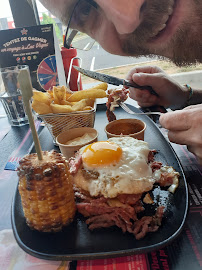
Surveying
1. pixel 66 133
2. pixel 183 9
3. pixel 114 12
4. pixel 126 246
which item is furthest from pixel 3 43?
pixel 126 246

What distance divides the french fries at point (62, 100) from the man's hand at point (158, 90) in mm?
494

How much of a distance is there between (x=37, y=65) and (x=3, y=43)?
16.6 inches

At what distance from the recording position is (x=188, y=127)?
131 centimetres

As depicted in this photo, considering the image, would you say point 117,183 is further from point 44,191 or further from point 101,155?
point 44,191

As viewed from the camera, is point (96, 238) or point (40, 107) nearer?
point (96, 238)

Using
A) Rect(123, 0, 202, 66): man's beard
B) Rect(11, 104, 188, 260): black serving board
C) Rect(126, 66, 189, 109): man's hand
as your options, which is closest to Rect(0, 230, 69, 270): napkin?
Rect(11, 104, 188, 260): black serving board

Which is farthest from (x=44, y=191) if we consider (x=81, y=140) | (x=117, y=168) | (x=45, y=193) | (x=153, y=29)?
(x=153, y=29)

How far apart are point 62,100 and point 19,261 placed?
1.13 meters

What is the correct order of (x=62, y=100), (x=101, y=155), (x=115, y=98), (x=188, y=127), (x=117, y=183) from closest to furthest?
(x=117, y=183) < (x=101, y=155) < (x=188, y=127) < (x=62, y=100) < (x=115, y=98)

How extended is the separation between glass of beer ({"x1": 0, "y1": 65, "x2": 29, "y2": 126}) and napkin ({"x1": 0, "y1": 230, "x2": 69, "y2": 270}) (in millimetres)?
1416

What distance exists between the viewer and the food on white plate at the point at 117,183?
0.96m

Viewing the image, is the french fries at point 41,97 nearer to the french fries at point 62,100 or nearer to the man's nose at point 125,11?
the french fries at point 62,100

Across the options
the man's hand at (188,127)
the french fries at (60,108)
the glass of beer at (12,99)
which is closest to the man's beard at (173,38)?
the man's hand at (188,127)

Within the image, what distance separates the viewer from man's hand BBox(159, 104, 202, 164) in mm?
1254
